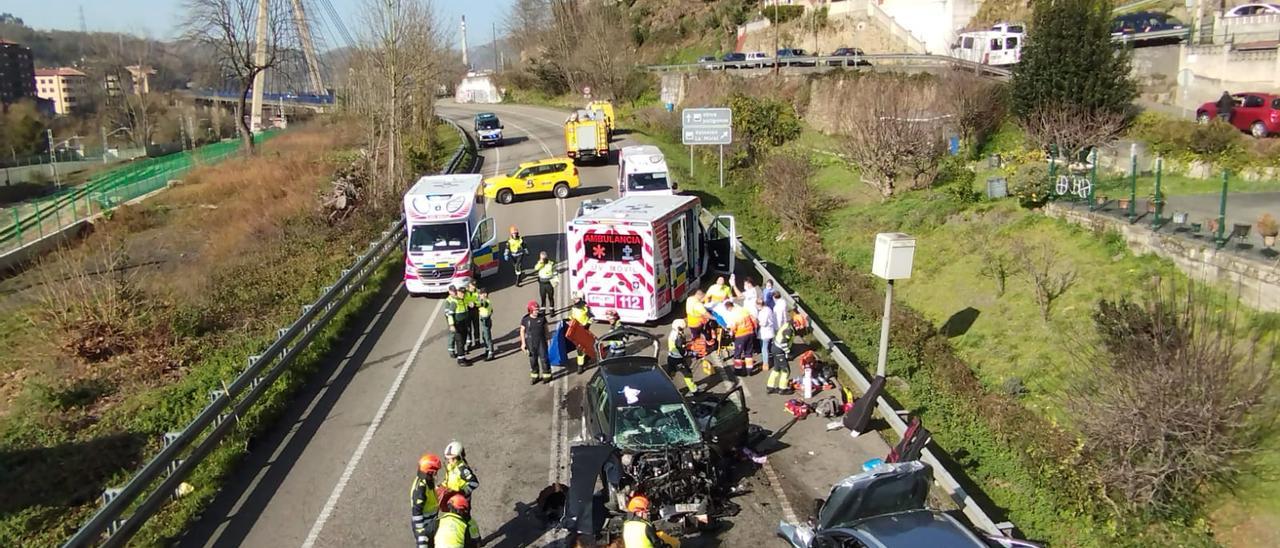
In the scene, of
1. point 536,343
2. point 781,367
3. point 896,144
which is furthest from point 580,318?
point 896,144

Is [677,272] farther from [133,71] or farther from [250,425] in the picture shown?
[133,71]

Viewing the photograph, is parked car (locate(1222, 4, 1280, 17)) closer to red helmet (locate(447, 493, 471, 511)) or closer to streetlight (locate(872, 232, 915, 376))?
streetlight (locate(872, 232, 915, 376))

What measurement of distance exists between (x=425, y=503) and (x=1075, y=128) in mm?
24931

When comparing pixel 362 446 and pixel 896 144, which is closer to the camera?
pixel 362 446

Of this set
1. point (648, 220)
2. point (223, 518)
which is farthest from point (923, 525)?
point (648, 220)

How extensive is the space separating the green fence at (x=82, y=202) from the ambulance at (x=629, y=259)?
27.0m

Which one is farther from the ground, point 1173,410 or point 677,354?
point 1173,410

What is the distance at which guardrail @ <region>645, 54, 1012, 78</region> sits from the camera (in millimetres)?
38031

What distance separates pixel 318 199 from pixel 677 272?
1863cm

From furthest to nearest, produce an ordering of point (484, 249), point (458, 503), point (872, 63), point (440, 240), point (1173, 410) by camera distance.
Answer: point (872, 63)
point (484, 249)
point (440, 240)
point (1173, 410)
point (458, 503)

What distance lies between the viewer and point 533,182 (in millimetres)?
34812

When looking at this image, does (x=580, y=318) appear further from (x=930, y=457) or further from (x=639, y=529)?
(x=639, y=529)

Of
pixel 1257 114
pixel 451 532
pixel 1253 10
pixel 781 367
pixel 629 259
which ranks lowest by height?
pixel 781 367

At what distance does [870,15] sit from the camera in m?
59.1
